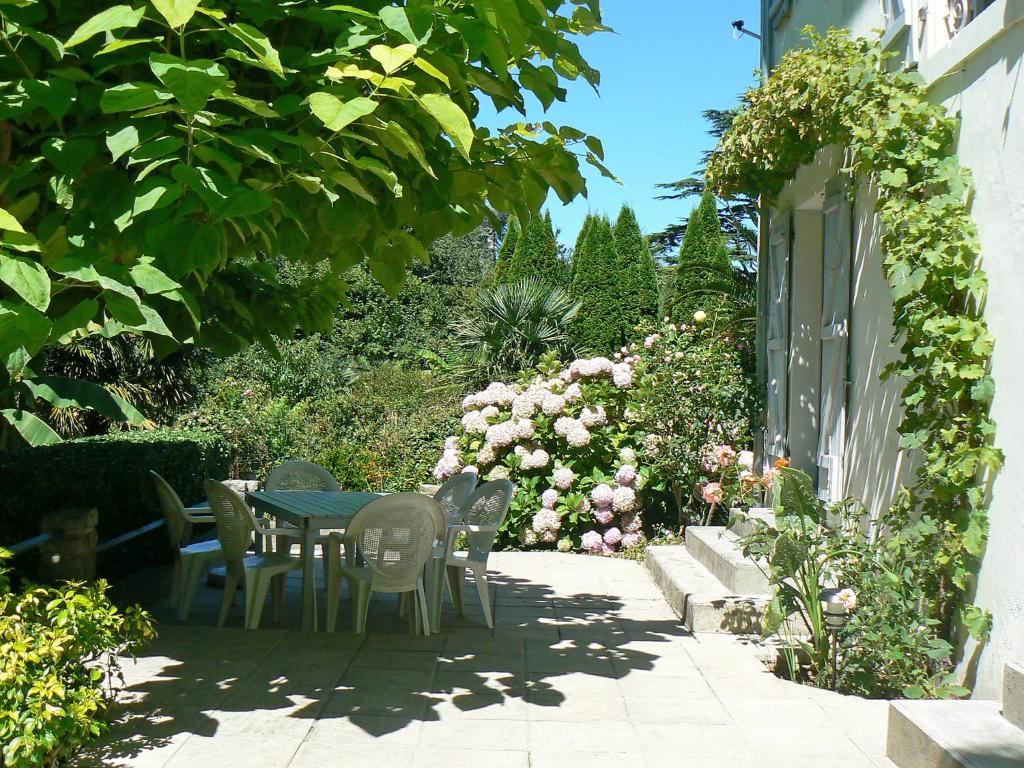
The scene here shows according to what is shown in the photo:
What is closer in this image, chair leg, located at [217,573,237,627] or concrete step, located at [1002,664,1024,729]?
concrete step, located at [1002,664,1024,729]

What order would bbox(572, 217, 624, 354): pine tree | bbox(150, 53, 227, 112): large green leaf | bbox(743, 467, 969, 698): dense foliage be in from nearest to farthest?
bbox(150, 53, 227, 112): large green leaf, bbox(743, 467, 969, 698): dense foliage, bbox(572, 217, 624, 354): pine tree

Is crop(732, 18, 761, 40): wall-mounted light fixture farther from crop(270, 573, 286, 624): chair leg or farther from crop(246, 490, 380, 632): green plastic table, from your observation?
→ crop(270, 573, 286, 624): chair leg

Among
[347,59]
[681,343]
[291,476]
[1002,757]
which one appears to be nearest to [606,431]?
[681,343]

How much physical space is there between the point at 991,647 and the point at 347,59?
364cm

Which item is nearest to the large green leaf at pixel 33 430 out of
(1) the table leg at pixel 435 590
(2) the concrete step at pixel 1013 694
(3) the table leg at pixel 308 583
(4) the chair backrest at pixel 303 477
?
(3) the table leg at pixel 308 583

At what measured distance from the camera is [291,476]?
332 inches

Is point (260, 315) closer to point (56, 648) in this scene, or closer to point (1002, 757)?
point (56, 648)

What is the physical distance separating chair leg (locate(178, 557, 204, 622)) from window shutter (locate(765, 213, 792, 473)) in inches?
182

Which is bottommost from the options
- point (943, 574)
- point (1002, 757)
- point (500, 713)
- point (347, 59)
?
point (500, 713)

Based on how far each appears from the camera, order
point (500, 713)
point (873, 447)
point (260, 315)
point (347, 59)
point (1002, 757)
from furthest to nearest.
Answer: point (873, 447) < point (260, 315) < point (500, 713) < point (1002, 757) < point (347, 59)

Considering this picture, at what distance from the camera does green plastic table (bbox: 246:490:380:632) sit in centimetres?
624

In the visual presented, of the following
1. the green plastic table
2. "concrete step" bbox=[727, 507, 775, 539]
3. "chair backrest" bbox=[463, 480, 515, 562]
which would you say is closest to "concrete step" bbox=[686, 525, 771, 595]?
"concrete step" bbox=[727, 507, 775, 539]

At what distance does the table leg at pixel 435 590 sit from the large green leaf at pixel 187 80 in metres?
4.42

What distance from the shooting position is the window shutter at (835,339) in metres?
6.48
